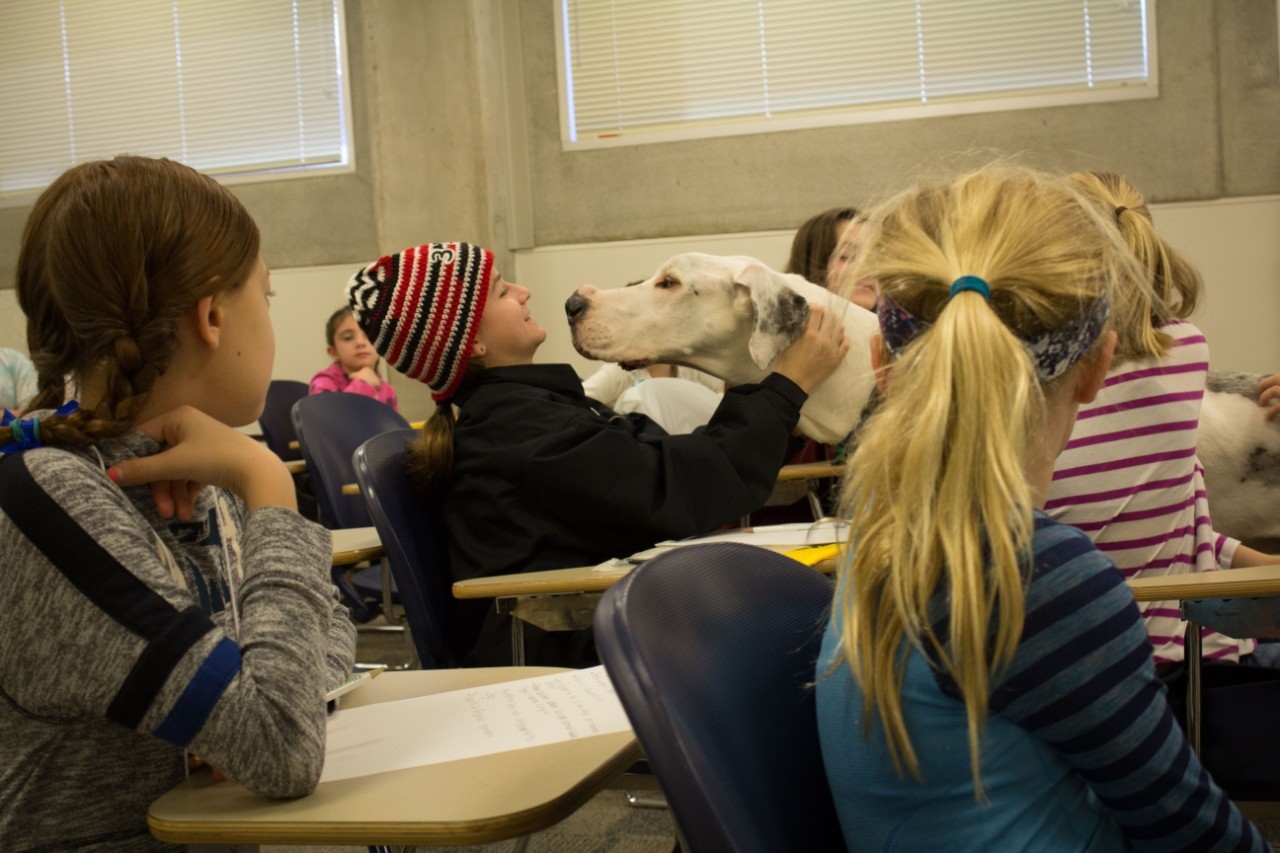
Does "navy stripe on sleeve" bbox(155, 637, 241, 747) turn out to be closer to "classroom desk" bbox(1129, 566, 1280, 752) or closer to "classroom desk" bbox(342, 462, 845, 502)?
"classroom desk" bbox(1129, 566, 1280, 752)

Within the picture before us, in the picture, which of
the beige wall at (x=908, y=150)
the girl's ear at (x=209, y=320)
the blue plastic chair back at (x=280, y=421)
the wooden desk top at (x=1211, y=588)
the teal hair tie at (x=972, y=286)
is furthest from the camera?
the beige wall at (x=908, y=150)

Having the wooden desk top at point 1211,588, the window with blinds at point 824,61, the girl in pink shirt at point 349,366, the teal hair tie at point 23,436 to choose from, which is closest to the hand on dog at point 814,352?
the wooden desk top at point 1211,588

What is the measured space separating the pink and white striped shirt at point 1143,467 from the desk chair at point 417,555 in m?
0.97

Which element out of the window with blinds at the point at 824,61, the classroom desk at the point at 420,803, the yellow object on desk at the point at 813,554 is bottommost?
the classroom desk at the point at 420,803

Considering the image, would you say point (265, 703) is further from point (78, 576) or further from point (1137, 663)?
point (1137, 663)

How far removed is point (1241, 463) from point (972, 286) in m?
1.53

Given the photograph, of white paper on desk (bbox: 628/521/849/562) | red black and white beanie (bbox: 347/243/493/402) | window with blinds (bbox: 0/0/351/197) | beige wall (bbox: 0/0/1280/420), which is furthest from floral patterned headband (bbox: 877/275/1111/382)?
window with blinds (bbox: 0/0/351/197)

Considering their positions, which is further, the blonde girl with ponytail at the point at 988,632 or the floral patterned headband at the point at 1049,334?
the floral patterned headband at the point at 1049,334

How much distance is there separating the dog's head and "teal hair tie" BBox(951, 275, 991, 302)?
1.61 m

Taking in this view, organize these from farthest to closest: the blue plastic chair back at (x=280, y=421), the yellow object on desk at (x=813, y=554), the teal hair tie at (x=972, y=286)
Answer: the blue plastic chair back at (x=280, y=421), the yellow object on desk at (x=813, y=554), the teal hair tie at (x=972, y=286)

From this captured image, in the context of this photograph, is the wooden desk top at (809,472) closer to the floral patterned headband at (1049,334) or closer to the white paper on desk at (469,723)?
the white paper on desk at (469,723)

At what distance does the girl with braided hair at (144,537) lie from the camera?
2.87ft

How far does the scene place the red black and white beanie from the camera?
2.02 metres

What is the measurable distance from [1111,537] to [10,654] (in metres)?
1.32
